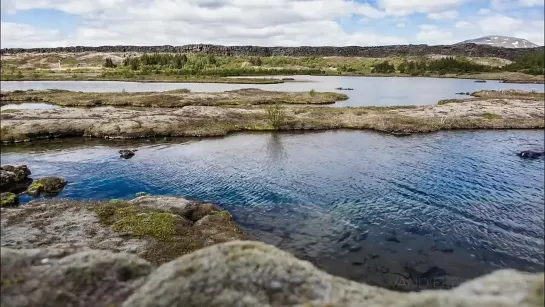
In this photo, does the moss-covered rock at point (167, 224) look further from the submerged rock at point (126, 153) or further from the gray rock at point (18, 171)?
the submerged rock at point (126, 153)

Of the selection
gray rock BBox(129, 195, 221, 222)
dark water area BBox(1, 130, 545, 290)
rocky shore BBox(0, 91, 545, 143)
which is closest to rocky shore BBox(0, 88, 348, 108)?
rocky shore BBox(0, 91, 545, 143)

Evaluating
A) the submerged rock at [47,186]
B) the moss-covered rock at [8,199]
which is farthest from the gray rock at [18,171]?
the moss-covered rock at [8,199]

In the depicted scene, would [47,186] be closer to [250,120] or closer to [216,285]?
[216,285]

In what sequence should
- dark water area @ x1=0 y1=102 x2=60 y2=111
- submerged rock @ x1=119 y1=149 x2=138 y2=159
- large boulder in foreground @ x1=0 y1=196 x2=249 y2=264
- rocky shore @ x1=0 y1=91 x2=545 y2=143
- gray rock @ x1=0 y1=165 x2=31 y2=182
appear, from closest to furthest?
large boulder in foreground @ x1=0 y1=196 x2=249 y2=264 → gray rock @ x1=0 y1=165 x2=31 y2=182 → submerged rock @ x1=119 y1=149 x2=138 y2=159 → rocky shore @ x1=0 y1=91 x2=545 y2=143 → dark water area @ x1=0 y1=102 x2=60 y2=111

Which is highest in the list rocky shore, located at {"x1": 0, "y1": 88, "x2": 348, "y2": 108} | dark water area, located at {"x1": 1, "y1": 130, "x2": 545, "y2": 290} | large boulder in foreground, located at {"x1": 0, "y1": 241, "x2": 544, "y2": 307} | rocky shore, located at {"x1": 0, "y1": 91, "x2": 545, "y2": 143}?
rocky shore, located at {"x1": 0, "y1": 88, "x2": 348, "y2": 108}

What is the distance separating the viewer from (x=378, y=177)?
151ft

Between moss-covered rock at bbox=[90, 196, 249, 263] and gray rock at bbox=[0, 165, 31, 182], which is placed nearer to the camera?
moss-covered rock at bbox=[90, 196, 249, 263]

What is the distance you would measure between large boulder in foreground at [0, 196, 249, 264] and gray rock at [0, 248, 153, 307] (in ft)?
42.2

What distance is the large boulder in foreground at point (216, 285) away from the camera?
37.2 ft

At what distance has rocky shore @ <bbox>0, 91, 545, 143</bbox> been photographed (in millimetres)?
69250

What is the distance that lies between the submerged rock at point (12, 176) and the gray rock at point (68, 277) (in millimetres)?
35908

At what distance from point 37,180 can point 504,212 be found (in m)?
49.8

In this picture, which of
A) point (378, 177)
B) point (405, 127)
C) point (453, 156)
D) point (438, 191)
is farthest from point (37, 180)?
point (405, 127)

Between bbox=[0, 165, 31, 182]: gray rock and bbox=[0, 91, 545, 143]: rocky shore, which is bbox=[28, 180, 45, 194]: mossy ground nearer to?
bbox=[0, 165, 31, 182]: gray rock
